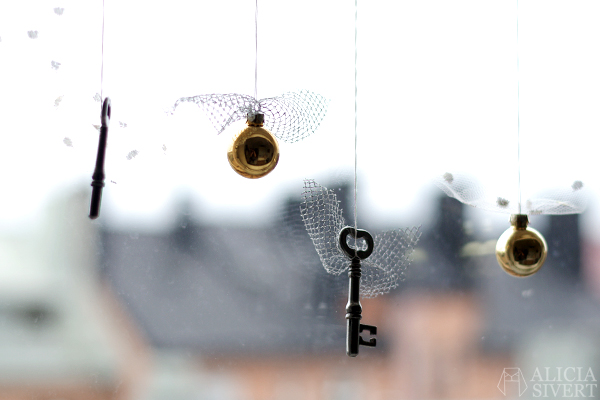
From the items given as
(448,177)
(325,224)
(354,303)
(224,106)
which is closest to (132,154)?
(224,106)

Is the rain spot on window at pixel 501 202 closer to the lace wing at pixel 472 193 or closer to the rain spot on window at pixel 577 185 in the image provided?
the lace wing at pixel 472 193

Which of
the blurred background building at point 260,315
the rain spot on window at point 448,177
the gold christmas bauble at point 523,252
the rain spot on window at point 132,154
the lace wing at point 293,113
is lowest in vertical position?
the blurred background building at point 260,315

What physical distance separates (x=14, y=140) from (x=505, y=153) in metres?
1.05

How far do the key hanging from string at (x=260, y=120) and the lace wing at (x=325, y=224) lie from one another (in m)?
0.15

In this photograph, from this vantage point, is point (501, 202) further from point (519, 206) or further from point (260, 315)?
point (260, 315)

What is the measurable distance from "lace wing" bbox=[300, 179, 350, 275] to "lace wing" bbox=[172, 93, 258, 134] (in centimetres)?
23

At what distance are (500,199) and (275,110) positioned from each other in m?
0.52

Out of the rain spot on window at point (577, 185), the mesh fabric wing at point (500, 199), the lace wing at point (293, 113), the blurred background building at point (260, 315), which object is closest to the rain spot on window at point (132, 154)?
the blurred background building at point (260, 315)

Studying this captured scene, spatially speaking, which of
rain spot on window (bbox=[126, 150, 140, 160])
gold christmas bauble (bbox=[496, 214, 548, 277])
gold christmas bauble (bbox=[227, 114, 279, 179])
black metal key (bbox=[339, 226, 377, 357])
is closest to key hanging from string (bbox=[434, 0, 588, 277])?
gold christmas bauble (bbox=[496, 214, 548, 277])

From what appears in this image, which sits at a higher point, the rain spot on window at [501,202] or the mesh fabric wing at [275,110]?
the mesh fabric wing at [275,110]

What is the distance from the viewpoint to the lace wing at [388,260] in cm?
131

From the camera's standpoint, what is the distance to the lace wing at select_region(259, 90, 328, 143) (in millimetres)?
1145

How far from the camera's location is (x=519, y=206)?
4.25ft

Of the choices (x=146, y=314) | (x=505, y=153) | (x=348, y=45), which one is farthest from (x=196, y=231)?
(x=505, y=153)
